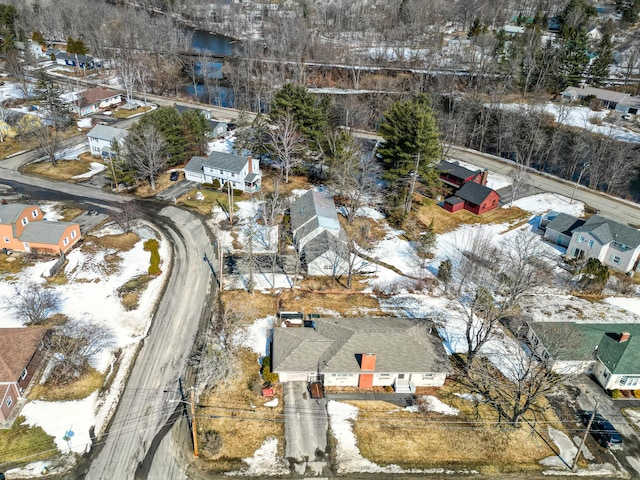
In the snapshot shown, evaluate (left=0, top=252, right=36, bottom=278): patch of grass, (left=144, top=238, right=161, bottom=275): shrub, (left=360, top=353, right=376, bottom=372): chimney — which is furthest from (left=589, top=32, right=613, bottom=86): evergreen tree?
(left=0, top=252, right=36, bottom=278): patch of grass

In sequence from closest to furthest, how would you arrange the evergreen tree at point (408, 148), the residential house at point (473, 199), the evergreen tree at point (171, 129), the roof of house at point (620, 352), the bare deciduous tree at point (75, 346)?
the bare deciduous tree at point (75, 346)
the roof of house at point (620, 352)
the evergreen tree at point (408, 148)
the residential house at point (473, 199)
the evergreen tree at point (171, 129)

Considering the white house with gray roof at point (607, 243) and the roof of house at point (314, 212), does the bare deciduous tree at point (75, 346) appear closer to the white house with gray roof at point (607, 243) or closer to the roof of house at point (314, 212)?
the roof of house at point (314, 212)

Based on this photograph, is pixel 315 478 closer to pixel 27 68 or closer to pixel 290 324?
pixel 290 324

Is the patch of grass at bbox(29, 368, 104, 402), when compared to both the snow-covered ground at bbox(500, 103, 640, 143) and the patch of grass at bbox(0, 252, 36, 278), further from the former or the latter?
the snow-covered ground at bbox(500, 103, 640, 143)

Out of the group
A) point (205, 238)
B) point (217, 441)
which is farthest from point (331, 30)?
point (217, 441)

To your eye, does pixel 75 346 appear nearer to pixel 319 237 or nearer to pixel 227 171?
pixel 319 237

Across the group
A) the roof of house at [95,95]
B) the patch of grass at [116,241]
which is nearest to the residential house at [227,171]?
the patch of grass at [116,241]
